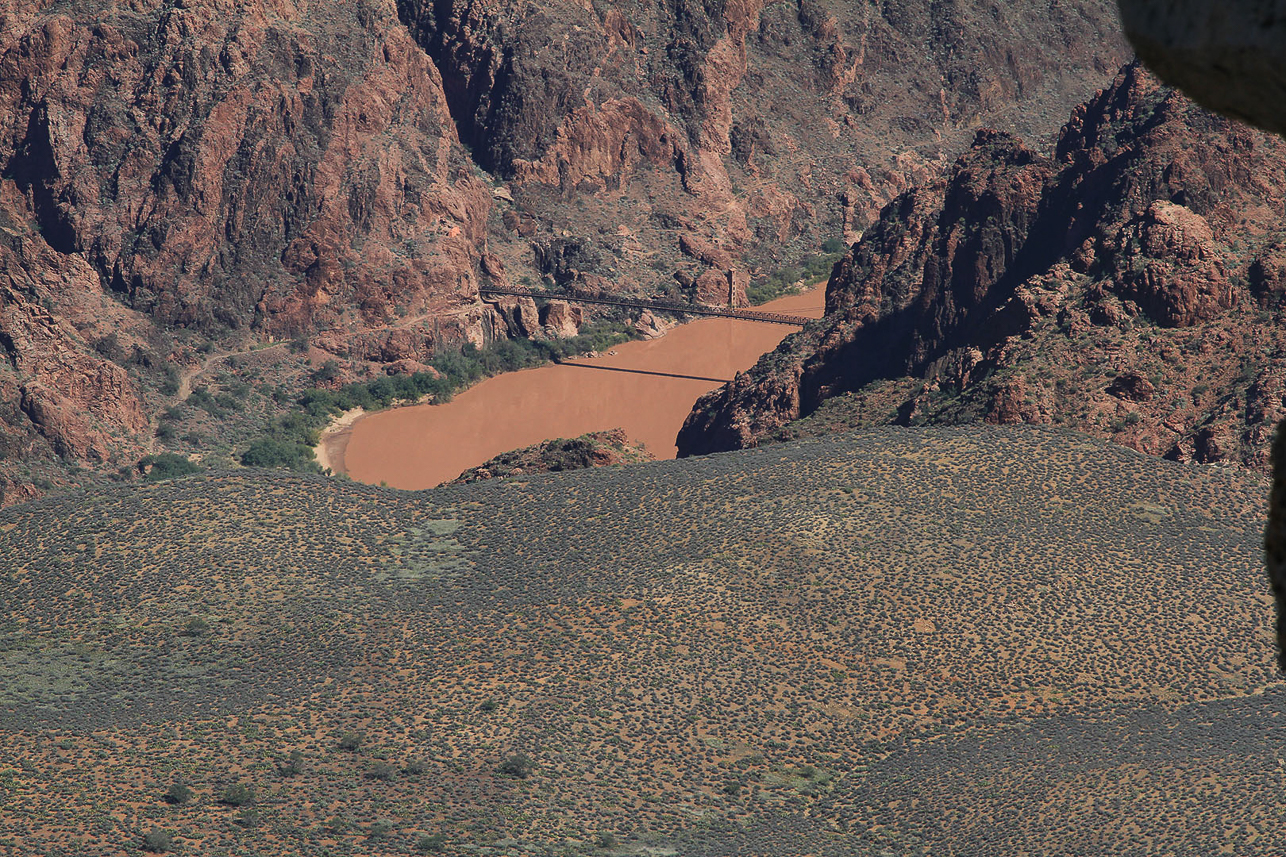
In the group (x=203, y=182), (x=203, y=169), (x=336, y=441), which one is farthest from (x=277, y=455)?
(x=203, y=169)

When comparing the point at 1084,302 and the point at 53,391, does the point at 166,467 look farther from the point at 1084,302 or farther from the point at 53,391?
the point at 1084,302

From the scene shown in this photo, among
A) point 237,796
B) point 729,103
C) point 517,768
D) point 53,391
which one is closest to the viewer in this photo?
point 237,796

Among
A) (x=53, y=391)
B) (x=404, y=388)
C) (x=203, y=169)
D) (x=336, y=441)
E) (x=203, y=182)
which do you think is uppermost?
(x=203, y=169)

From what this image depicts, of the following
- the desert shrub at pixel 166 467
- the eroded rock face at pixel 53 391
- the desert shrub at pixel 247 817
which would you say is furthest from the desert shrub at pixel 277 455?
the desert shrub at pixel 247 817

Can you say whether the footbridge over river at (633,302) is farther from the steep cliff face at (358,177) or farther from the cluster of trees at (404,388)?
the cluster of trees at (404,388)

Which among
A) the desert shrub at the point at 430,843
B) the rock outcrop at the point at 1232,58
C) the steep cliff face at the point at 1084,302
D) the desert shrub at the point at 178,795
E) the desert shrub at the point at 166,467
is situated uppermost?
the rock outcrop at the point at 1232,58

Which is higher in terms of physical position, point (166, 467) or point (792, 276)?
point (792, 276)

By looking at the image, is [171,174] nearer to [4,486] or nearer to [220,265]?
[220,265]

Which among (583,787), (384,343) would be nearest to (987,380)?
(583,787)
